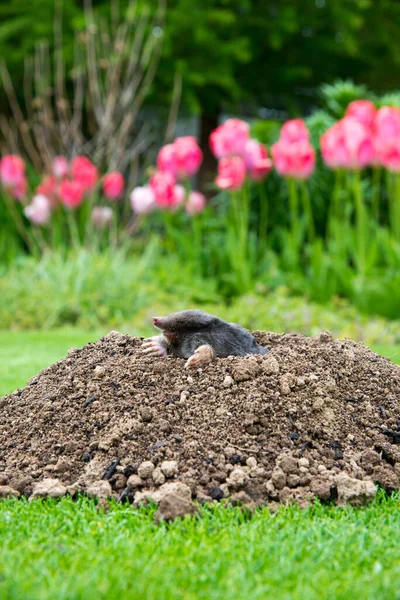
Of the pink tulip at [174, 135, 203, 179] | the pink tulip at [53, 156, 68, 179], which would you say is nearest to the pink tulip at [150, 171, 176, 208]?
the pink tulip at [174, 135, 203, 179]

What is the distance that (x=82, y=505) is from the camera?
7.32 feet

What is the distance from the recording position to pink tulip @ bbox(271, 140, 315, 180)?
688cm

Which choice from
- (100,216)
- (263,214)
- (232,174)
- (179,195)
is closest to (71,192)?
(100,216)

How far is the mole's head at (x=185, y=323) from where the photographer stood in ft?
9.48

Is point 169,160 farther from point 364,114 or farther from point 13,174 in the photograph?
point 364,114

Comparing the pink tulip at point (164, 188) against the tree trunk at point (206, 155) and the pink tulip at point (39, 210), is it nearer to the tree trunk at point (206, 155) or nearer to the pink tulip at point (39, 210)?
the pink tulip at point (39, 210)

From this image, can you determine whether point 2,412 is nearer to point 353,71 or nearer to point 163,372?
point 163,372

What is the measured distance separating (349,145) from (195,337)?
415 cm

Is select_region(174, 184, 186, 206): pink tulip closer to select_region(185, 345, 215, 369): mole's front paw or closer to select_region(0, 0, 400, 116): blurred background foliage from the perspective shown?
select_region(0, 0, 400, 116): blurred background foliage

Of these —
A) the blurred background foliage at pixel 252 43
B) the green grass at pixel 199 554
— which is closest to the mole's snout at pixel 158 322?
the green grass at pixel 199 554

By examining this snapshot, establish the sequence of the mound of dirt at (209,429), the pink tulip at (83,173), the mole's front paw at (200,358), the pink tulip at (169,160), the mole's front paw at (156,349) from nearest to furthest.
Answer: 1. the mound of dirt at (209,429)
2. the mole's front paw at (200,358)
3. the mole's front paw at (156,349)
4. the pink tulip at (169,160)
5. the pink tulip at (83,173)

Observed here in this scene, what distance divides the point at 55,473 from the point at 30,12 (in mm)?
9784

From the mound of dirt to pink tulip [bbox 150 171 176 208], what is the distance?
4.54 metres

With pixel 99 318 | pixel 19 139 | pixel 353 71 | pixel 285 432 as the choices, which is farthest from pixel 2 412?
pixel 353 71
